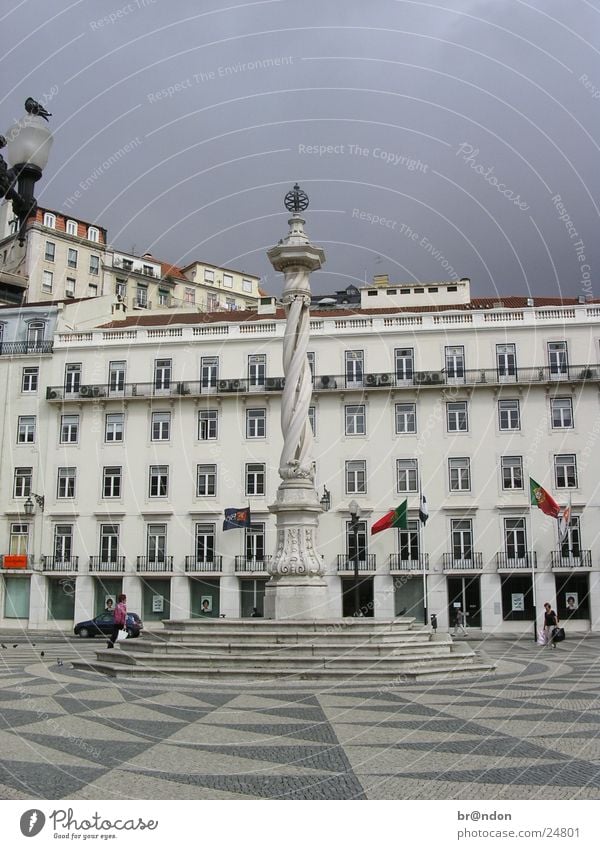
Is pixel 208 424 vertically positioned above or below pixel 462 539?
above

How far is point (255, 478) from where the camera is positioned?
44.4 meters

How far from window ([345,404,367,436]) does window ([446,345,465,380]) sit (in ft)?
15.7

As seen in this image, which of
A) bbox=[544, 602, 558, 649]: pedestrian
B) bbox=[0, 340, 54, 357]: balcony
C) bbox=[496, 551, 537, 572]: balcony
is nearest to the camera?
bbox=[544, 602, 558, 649]: pedestrian

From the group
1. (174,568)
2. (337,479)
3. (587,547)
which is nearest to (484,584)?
(587,547)

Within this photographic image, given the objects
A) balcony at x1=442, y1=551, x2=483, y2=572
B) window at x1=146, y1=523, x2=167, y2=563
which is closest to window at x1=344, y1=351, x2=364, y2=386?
balcony at x1=442, y1=551, x2=483, y2=572

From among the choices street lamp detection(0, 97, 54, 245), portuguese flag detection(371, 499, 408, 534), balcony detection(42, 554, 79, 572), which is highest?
street lamp detection(0, 97, 54, 245)

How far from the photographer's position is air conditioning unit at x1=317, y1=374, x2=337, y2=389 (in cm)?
4462

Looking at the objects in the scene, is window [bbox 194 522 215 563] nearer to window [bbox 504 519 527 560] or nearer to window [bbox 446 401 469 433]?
window [bbox 446 401 469 433]

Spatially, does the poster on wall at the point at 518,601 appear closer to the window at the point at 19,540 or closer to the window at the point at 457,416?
the window at the point at 457,416

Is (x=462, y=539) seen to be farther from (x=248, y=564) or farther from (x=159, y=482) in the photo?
(x=159, y=482)

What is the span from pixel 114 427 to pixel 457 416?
18.0 m

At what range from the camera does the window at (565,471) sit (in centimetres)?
4191

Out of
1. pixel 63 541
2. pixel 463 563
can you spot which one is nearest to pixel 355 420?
pixel 463 563

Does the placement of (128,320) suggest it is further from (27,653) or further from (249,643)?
(249,643)
